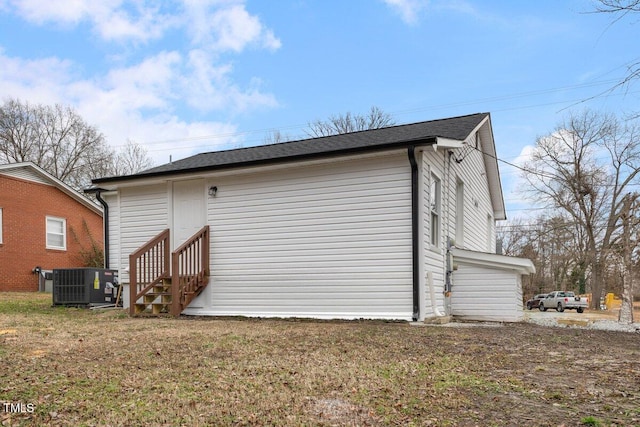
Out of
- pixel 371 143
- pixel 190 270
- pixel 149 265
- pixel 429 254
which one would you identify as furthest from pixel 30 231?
pixel 429 254

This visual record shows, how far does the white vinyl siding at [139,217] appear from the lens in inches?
409

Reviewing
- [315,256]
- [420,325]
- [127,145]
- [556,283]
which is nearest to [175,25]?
[315,256]

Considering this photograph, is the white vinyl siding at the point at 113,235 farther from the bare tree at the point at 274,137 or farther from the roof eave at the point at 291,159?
the bare tree at the point at 274,137

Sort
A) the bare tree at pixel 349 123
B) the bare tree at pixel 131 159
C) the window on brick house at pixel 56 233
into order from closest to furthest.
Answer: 1. the window on brick house at pixel 56 233
2. the bare tree at pixel 131 159
3. the bare tree at pixel 349 123

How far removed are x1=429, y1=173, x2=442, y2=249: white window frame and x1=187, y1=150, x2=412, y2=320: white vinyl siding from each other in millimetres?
822

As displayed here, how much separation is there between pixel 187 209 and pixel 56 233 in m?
11.1

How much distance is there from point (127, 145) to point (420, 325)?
30175 millimetres

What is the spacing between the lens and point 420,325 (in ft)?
25.3

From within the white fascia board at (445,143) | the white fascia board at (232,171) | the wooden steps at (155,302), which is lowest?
the wooden steps at (155,302)

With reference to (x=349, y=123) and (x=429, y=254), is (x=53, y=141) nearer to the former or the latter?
(x=349, y=123)

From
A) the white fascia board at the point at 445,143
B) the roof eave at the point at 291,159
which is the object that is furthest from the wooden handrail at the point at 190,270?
the white fascia board at the point at 445,143

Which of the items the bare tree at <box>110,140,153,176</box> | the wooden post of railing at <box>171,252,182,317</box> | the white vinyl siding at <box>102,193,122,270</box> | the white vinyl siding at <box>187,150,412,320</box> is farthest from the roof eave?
the bare tree at <box>110,140,153,176</box>

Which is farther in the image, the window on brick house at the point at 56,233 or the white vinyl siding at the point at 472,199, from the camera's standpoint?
the window on brick house at the point at 56,233

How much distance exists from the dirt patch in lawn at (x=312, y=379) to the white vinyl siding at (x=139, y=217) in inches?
163
